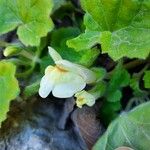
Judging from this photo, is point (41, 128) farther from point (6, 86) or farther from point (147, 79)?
point (147, 79)

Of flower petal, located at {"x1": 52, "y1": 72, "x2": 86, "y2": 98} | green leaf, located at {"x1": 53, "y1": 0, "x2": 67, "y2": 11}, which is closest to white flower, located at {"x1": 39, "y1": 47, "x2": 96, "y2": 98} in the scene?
flower petal, located at {"x1": 52, "y1": 72, "x2": 86, "y2": 98}

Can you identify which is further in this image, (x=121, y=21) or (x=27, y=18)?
(x=27, y=18)

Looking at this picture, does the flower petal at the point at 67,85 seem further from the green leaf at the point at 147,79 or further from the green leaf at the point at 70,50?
the green leaf at the point at 147,79

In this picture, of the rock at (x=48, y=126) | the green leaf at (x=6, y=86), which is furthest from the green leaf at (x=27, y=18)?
the rock at (x=48, y=126)

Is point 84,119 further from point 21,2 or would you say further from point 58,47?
point 21,2

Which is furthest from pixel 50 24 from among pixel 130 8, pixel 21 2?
pixel 130 8

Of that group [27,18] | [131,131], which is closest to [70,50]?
[27,18]

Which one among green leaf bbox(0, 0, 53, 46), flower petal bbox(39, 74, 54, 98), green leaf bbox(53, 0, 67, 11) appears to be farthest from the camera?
green leaf bbox(53, 0, 67, 11)

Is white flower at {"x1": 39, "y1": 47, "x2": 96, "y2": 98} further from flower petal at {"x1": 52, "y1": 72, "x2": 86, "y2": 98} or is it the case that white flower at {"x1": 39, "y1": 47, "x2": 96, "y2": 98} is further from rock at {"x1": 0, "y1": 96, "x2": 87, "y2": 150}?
rock at {"x1": 0, "y1": 96, "x2": 87, "y2": 150}
